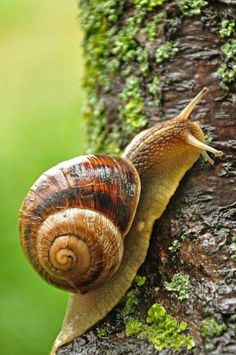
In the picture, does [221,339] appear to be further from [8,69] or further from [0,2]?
[0,2]

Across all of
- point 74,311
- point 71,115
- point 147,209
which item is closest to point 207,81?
point 147,209

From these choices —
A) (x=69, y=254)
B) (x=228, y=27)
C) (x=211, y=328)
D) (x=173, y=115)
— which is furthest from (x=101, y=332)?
(x=228, y=27)

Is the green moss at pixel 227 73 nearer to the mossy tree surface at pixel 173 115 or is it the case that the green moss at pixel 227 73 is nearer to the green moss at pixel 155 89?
the mossy tree surface at pixel 173 115

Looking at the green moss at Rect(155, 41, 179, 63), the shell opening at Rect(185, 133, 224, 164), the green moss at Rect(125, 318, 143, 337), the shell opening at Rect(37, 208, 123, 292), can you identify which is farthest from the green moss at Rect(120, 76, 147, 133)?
the green moss at Rect(125, 318, 143, 337)

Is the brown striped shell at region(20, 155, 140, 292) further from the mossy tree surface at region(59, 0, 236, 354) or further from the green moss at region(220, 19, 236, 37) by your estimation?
the green moss at region(220, 19, 236, 37)

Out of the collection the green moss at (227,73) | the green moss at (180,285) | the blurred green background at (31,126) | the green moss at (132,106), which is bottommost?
the blurred green background at (31,126)

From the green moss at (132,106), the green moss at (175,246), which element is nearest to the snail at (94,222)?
the green moss at (175,246)
